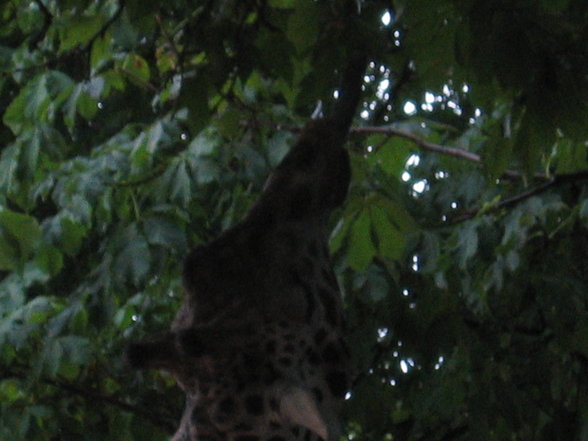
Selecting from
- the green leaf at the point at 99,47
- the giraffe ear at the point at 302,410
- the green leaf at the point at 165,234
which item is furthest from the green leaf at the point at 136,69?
the giraffe ear at the point at 302,410

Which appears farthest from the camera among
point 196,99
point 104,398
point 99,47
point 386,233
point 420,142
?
point 104,398

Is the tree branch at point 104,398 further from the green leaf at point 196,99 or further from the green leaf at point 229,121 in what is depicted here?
the green leaf at point 196,99

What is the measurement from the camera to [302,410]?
1796 mm

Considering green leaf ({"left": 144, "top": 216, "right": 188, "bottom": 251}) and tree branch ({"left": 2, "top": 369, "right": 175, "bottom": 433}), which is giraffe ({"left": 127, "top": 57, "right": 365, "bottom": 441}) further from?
tree branch ({"left": 2, "top": 369, "right": 175, "bottom": 433})

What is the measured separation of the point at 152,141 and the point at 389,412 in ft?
4.02

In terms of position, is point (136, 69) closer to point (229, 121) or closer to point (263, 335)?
point (229, 121)

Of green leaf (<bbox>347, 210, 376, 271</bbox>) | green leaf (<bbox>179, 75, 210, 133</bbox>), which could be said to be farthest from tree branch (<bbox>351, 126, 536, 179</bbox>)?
green leaf (<bbox>179, 75, 210, 133</bbox>)

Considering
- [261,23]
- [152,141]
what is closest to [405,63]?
[261,23]

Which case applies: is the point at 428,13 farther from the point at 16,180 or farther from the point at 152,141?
the point at 16,180

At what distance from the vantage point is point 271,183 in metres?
2.11

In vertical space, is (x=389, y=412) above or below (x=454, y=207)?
below

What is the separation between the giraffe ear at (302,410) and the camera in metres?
1.78

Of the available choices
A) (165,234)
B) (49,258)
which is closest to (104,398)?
(49,258)

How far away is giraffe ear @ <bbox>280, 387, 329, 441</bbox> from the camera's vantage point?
1778mm
